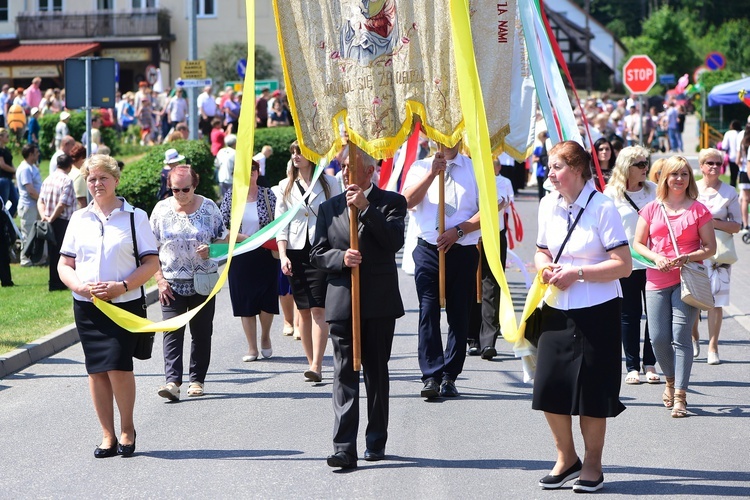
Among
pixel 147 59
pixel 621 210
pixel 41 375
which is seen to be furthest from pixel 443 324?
pixel 147 59

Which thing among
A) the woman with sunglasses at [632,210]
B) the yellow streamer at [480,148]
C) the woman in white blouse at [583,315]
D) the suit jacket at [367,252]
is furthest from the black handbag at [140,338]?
the woman with sunglasses at [632,210]

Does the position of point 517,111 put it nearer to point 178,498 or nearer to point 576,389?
point 576,389

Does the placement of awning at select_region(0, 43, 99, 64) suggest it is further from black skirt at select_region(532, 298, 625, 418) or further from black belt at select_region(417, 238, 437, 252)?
black skirt at select_region(532, 298, 625, 418)

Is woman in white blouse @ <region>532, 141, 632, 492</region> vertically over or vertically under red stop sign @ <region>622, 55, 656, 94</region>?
under

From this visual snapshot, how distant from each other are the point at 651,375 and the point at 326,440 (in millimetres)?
3244

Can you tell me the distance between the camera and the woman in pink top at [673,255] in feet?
27.4

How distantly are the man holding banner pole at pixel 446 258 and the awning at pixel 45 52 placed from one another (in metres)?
49.9

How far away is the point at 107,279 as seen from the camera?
724cm

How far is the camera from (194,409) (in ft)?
28.7

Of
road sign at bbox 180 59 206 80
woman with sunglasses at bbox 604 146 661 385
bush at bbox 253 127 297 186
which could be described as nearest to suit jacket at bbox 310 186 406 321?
woman with sunglasses at bbox 604 146 661 385

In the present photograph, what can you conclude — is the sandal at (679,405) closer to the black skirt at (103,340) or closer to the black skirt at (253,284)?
the black skirt at (103,340)

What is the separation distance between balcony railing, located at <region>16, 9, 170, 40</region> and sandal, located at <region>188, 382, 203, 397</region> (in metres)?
50.6

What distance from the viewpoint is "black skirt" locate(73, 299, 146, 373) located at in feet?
23.7

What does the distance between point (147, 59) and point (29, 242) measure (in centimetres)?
4405
